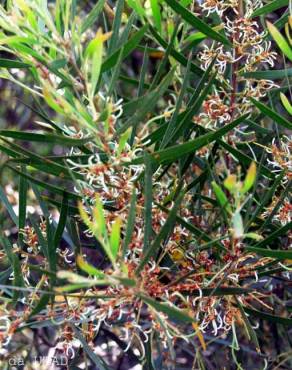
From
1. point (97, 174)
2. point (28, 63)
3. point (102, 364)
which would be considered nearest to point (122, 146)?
point (97, 174)

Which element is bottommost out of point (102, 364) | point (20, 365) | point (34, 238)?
point (20, 365)

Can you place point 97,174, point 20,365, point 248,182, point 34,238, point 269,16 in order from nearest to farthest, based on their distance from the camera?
point 248,182 → point 97,174 → point 34,238 → point 20,365 → point 269,16

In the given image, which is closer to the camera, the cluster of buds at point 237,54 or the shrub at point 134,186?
the shrub at point 134,186

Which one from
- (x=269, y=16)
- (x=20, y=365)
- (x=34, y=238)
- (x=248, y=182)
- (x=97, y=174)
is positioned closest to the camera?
(x=248, y=182)

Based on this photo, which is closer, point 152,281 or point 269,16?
point 152,281

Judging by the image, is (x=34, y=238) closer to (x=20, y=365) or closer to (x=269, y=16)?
(x=20, y=365)

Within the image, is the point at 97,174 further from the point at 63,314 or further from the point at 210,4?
the point at 210,4

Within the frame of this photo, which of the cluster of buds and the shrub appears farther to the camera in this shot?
the cluster of buds

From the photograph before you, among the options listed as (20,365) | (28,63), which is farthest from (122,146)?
(20,365)

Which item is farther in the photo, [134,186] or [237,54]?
[237,54]

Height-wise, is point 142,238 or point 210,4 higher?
point 210,4
